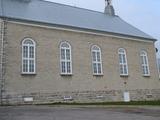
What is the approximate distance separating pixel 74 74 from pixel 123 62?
7019 millimetres

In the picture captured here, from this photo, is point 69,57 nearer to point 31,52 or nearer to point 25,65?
point 31,52

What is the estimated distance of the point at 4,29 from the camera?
68.9 feet

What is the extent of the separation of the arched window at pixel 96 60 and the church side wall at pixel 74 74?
0.46 metres

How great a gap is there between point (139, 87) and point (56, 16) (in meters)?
12.1

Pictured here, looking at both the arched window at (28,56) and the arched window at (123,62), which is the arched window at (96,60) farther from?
the arched window at (28,56)

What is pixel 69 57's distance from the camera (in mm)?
24484

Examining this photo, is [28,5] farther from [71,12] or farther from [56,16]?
[71,12]

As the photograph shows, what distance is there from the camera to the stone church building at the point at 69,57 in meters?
21.2

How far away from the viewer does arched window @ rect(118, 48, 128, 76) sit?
28.3 meters

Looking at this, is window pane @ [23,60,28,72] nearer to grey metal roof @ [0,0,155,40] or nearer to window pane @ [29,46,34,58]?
window pane @ [29,46,34,58]

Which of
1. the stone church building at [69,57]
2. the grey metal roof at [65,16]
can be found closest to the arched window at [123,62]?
the stone church building at [69,57]

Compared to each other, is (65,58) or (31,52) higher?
(31,52)

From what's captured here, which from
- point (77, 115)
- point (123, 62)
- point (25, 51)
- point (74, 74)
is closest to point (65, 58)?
point (74, 74)

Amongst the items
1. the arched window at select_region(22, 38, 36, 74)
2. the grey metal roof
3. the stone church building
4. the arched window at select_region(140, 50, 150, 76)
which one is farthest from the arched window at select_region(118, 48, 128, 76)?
the arched window at select_region(22, 38, 36, 74)
